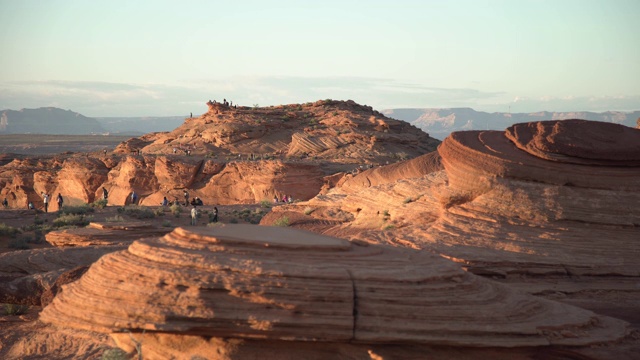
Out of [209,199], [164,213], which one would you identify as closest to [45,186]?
[209,199]

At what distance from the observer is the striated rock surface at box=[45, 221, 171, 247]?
18438 millimetres

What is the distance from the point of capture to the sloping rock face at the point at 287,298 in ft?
22.9

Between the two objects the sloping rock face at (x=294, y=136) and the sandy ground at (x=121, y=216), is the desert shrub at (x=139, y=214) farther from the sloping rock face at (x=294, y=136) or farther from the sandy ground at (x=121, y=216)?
the sloping rock face at (x=294, y=136)

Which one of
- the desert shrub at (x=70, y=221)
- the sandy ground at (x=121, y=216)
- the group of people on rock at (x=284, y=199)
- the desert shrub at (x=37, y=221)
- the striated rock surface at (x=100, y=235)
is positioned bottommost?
the group of people on rock at (x=284, y=199)

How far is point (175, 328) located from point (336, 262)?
1896mm

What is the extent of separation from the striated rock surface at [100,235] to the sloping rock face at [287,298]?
1040 cm

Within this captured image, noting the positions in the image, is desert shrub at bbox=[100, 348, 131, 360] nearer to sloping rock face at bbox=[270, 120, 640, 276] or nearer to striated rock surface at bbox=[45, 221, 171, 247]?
sloping rock face at bbox=[270, 120, 640, 276]

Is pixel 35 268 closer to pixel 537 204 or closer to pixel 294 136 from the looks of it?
pixel 537 204

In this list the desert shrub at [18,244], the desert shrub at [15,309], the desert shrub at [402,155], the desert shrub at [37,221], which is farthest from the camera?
the desert shrub at [402,155]

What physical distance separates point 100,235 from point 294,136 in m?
39.8

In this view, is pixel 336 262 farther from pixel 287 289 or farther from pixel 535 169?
pixel 535 169

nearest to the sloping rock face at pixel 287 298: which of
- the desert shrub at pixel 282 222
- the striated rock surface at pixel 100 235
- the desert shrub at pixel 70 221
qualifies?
the striated rock surface at pixel 100 235

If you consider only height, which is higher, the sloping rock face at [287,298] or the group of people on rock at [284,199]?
the sloping rock face at [287,298]

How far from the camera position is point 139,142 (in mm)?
66625
